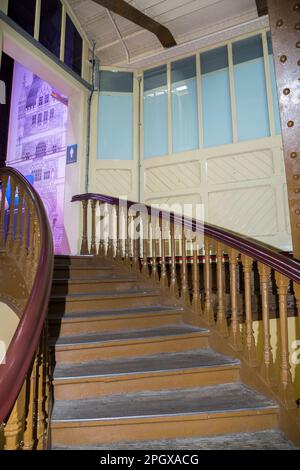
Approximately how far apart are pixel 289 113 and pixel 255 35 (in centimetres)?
374

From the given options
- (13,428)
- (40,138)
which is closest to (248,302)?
(13,428)

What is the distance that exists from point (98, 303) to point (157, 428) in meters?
1.24

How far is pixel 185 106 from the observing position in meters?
5.07

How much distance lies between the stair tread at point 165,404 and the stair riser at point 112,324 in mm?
593

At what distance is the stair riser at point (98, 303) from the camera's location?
267 cm

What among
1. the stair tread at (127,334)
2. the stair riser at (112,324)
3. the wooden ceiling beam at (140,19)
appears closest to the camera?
the stair tread at (127,334)

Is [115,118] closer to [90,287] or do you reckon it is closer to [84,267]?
[84,267]

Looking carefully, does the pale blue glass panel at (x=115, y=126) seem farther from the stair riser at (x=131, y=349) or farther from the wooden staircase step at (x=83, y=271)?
the stair riser at (x=131, y=349)

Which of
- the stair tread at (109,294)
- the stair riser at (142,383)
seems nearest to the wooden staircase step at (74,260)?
the stair tread at (109,294)

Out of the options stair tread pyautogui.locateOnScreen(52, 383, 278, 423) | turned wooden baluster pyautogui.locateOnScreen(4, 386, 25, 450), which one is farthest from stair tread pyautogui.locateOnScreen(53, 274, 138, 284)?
turned wooden baluster pyautogui.locateOnScreen(4, 386, 25, 450)

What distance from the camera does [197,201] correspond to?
189 inches

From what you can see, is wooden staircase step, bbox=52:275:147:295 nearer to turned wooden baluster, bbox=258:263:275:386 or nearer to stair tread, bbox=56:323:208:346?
stair tread, bbox=56:323:208:346

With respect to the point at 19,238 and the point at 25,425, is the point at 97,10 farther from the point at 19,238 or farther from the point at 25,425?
the point at 25,425

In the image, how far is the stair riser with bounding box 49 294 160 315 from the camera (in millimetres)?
2668
